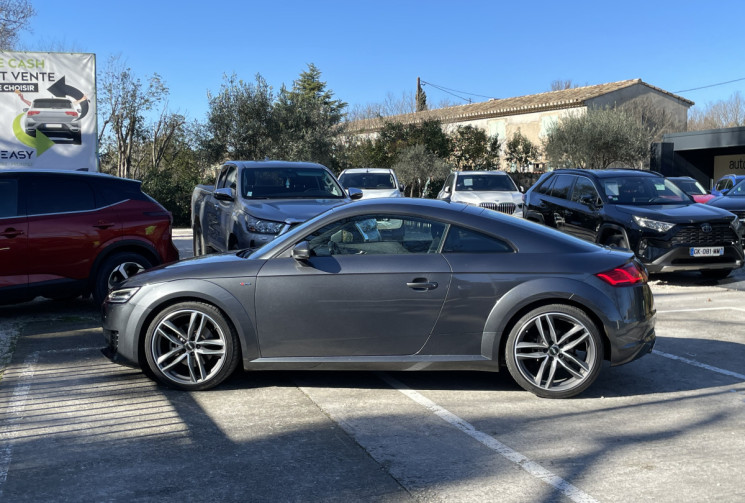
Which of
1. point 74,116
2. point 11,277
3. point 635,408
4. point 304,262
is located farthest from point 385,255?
point 74,116

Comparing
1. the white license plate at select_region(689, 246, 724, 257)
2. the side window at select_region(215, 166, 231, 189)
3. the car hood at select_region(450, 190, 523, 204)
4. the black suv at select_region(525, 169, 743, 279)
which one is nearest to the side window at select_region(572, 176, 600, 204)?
the black suv at select_region(525, 169, 743, 279)

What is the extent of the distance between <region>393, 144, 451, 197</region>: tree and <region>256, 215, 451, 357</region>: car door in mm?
28907

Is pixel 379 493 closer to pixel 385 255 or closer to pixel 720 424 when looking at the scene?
pixel 385 255

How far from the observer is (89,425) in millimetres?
4879

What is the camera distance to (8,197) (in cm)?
828

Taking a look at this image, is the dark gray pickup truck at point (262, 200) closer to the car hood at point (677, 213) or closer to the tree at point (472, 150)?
the car hood at point (677, 213)

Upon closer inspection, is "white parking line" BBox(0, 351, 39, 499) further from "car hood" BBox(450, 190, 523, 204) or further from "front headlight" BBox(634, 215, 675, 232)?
"car hood" BBox(450, 190, 523, 204)

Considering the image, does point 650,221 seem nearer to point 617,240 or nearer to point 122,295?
point 617,240

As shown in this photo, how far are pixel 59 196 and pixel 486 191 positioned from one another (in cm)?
1249

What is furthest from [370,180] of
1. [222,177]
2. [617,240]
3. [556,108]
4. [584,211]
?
[556,108]

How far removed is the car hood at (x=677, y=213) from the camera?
36.4 ft

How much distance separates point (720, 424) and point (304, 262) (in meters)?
3.11

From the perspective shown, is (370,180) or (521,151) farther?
(521,151)

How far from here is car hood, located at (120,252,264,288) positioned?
562 cm
